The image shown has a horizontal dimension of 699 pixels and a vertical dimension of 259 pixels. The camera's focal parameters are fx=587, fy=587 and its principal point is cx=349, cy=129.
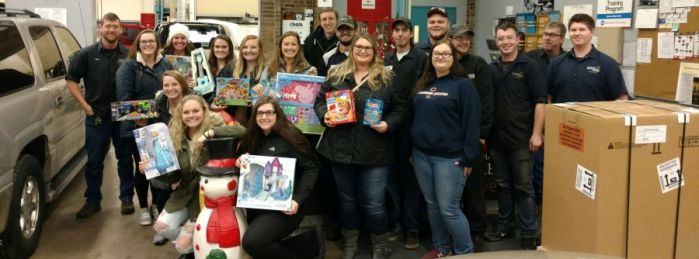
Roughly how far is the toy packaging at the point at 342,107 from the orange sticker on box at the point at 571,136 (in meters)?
1.30

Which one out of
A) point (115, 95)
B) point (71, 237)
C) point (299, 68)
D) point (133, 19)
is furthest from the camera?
point (133, 19)

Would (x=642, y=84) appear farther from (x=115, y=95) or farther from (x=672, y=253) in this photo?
(x=115, y=95)

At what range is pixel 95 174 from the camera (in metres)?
5.22

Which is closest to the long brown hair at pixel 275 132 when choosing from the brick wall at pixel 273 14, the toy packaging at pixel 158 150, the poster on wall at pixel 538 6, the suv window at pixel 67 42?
the toy packaging at pixel 158 150

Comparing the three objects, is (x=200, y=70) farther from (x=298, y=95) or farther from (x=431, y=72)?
(x=431, y=72)

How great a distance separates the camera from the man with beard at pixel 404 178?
4348 millimetres

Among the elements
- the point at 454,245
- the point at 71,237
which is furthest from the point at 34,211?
the point at 454,245

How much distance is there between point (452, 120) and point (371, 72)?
63 centimetres

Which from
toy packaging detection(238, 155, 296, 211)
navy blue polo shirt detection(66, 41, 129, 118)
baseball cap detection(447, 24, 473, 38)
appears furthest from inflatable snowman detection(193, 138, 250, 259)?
navy blue polo shirt detection(66, 41, 129, 118)

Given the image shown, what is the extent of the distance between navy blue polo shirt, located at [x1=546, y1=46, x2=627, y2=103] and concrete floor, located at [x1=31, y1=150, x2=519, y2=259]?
126 centimetres

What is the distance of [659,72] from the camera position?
611 cm

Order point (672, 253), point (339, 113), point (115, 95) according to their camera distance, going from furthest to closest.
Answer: point (115, 95), point (339, 113), point (672, 253)

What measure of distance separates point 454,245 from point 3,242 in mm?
3051

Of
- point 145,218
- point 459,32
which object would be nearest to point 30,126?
point 145,218
